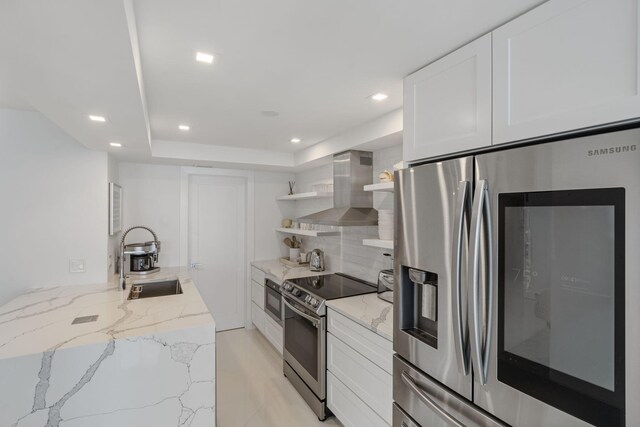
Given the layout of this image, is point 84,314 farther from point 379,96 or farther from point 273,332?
point 379,96

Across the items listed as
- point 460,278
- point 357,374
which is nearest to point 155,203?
point 357,374

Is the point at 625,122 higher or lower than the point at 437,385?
higher

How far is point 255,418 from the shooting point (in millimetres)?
2381

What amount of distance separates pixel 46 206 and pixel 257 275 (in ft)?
7.19

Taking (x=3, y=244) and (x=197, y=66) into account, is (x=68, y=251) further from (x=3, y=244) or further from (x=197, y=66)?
(x=197, y=66)

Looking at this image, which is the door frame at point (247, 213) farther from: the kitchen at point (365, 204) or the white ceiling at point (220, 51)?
the white ceiling at point (220, 51)

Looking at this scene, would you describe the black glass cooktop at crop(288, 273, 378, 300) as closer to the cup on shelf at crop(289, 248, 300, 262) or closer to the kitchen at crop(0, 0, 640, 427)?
the kitchen at crop(0, 0, 640, 427)

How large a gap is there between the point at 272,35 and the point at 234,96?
78cm

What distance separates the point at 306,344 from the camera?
257cm

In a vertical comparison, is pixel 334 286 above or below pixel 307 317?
above

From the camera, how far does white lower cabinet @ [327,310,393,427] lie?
1.77 metres

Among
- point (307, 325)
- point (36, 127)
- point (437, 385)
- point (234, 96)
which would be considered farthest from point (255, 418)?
point (36, 127)

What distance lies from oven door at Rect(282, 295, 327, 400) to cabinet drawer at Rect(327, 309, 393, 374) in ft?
0.47

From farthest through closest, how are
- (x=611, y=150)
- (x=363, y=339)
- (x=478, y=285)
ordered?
1. (x=363, y=339)
2. (x=478, y=285)
3. (x=611, y=150)
